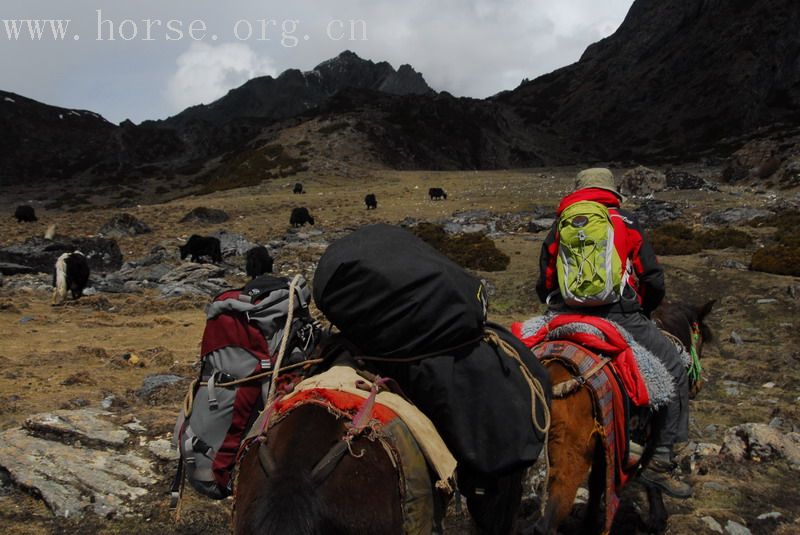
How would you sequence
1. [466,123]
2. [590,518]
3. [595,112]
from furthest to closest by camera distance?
1. [595,112]
2. [466,123]
3. [590,518]

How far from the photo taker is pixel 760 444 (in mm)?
4844

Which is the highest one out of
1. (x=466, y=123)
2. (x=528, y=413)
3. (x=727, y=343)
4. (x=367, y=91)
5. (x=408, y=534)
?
(x=367, y=91)

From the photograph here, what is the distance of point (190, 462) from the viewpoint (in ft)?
7.98

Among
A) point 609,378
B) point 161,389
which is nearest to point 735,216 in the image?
point 609,378

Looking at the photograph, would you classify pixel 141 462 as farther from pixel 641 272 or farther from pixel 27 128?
pixel 27 128

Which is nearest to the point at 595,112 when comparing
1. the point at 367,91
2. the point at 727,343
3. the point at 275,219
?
the point at 367,91

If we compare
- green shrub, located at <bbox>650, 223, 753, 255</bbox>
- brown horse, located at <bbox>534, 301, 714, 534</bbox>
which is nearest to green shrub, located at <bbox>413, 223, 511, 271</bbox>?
green shrub, located at <bbox>650, 223, 753, 255</bbox>

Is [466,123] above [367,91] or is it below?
below

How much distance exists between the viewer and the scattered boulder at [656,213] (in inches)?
711

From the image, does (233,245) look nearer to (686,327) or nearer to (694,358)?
(686,327)

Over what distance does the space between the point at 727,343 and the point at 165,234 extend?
19.8 m

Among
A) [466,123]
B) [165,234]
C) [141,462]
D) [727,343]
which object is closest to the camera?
[141,462]

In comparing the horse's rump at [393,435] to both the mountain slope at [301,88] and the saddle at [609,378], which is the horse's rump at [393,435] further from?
the mountain slope at [301,88]

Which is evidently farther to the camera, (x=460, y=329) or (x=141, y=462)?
(x=141, y=462)
